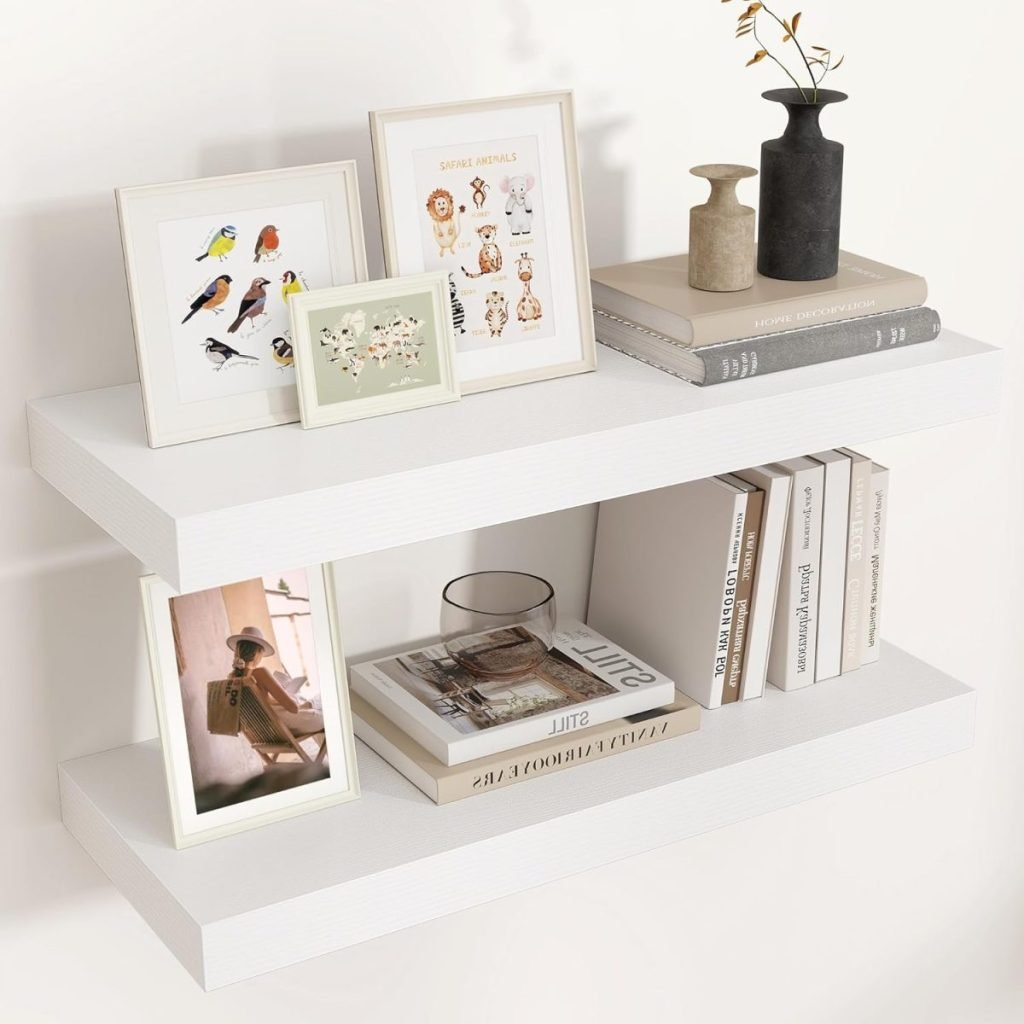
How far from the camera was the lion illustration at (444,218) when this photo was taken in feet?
3.55

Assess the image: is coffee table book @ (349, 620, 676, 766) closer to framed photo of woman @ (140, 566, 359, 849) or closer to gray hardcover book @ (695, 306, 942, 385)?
framed photo of woman @ (140, 566, 359, 849)

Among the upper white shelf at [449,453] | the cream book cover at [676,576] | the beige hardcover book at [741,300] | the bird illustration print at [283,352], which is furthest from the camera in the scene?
the cream book cover at [676,576]

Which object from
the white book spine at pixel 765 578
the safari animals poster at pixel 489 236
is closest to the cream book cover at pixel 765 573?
the white book spine at pixel 765 578

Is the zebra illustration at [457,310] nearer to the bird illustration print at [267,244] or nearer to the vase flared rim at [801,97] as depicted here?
the bird illustration print at [267,244]

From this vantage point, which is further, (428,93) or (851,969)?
(851,969)

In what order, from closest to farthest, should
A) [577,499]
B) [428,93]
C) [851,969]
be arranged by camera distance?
[577,499], [428,93], [851,969]

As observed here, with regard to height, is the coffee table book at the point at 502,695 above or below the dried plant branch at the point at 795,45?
below

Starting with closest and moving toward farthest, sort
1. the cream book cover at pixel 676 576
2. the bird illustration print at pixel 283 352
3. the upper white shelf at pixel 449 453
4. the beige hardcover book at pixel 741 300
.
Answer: the upper white shelf at pixel 449 453, the bird illustration print at pixel 283 352, the beige hardcover book at pixel 741 300, the cream book cover at pixel 676 576

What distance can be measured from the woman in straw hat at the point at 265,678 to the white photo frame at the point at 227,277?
0.54 feet

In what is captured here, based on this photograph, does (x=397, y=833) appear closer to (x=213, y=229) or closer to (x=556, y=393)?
(x=556, y=393)

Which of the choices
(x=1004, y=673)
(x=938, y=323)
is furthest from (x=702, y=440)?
(x=1004, y=673)

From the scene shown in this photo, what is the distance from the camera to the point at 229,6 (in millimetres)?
1082

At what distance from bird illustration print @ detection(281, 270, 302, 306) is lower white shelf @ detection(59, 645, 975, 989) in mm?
377

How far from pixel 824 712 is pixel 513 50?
23.6 inches
